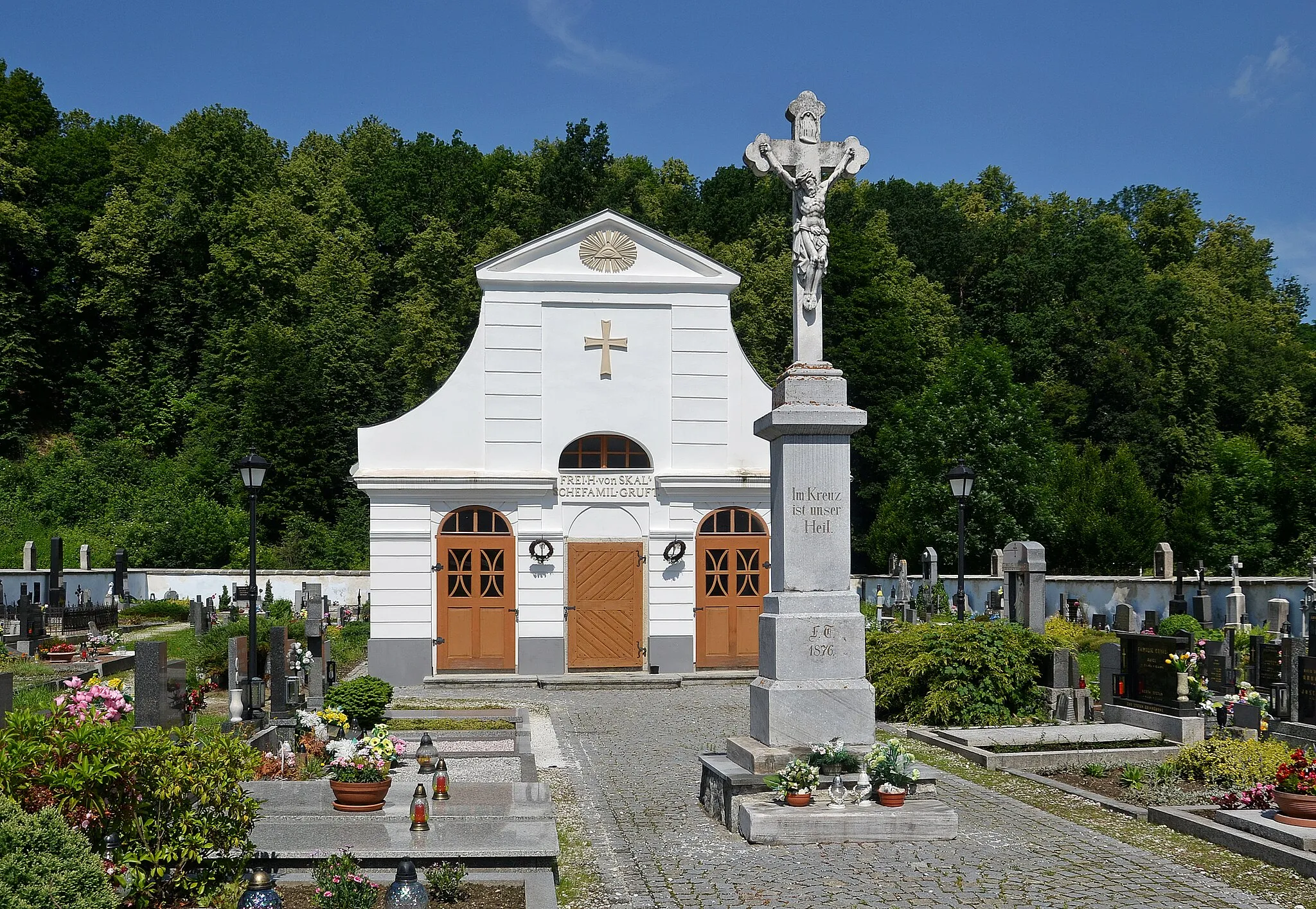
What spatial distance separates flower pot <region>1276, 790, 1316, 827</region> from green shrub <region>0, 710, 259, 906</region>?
7557mm

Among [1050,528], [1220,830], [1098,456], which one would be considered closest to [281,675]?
[1220,830]

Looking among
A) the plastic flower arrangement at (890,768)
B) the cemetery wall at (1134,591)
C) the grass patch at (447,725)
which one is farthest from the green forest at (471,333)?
the plastic flower arrangement at (890,768)

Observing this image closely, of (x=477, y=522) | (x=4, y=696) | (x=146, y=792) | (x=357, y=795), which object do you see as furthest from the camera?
(x=477, y=522)

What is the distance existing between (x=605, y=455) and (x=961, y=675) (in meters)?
9.36

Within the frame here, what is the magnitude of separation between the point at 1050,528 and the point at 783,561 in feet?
105

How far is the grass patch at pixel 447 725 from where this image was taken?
15.8 m

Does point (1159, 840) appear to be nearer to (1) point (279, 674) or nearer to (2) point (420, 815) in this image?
(2) point (420, 815)

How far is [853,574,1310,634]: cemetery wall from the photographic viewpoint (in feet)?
92.3

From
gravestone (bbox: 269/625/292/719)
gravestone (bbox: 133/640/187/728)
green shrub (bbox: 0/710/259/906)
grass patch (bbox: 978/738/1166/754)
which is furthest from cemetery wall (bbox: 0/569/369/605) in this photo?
green shrub (bbox: 0/710/259/906)

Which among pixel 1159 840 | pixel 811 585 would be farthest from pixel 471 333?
pixel 1159 840

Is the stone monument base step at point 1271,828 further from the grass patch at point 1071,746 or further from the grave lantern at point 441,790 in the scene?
the grave lantern at point 441,790

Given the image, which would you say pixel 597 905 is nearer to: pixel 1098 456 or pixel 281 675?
pixel 281 675

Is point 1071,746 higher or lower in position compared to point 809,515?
lower

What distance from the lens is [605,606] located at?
22828 mm
